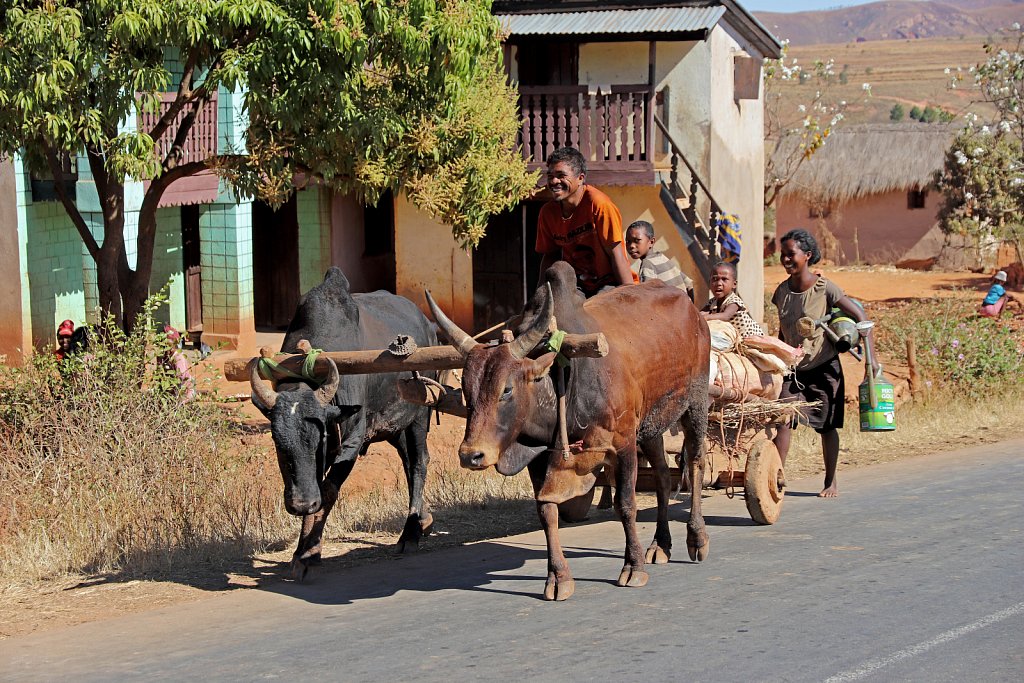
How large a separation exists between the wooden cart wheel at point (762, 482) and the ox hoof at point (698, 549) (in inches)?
38.8

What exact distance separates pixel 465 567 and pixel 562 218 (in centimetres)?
232

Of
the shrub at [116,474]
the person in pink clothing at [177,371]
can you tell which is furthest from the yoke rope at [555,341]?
the person in pink clothing at [177,371]

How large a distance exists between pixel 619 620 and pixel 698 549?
1.47 meters

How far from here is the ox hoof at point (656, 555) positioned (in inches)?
320

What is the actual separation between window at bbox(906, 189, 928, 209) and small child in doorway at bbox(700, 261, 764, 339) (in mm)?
27766

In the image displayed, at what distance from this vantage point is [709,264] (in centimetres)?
2094

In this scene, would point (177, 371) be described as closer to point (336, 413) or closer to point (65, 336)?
point (336, 413)

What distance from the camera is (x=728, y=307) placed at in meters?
10.1

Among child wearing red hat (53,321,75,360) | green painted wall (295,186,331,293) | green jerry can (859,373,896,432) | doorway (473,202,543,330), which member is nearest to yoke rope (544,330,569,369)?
green jerry can (859,373,896,432)

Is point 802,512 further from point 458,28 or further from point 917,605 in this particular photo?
point 458,28

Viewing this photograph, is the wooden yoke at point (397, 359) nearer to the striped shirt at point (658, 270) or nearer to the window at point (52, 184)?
the striped shirt at point (658, 270)

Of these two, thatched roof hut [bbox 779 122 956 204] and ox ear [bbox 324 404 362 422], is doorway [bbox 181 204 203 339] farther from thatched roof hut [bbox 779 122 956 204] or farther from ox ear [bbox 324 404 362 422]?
thatched roof hut [bbox 779 122 956 204]

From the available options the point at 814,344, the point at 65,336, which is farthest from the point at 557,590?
the point at 65,336

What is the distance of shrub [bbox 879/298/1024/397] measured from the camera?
16.6 m
